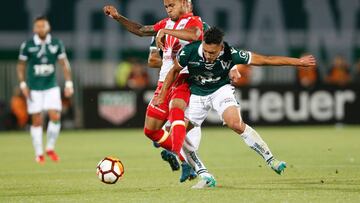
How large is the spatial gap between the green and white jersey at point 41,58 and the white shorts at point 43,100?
79 mm

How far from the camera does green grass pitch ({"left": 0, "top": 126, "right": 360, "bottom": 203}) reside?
8.99 meters

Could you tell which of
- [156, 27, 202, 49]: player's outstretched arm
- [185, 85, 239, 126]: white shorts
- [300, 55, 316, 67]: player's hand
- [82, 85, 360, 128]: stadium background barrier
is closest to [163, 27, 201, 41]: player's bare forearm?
[156, 27, 202, 49]: player's outstretched arm

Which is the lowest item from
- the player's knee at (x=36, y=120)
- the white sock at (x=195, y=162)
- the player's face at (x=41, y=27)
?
the player's knee at (x=36, y=120)

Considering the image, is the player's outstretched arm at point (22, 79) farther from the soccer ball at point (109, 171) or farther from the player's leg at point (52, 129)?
the soccer ball at point (109, 171)

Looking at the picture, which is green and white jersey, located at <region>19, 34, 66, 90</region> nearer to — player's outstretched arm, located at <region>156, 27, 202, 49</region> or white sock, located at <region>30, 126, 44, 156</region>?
white sock, located at <region>30, 126, 44, 156</region>

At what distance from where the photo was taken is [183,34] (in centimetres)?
997

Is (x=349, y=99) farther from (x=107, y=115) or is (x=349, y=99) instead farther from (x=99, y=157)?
(x=99, y=157)

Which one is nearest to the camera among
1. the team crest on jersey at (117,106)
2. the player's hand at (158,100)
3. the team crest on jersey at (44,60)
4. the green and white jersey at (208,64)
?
the green and white jersey at (208,64)

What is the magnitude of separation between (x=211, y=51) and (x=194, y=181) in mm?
1693

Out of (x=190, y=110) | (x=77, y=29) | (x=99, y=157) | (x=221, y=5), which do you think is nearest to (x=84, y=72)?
(x=77, y=29)

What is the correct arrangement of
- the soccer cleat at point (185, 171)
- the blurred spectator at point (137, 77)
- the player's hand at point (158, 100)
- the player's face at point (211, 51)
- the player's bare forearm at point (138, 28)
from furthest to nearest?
the blurred spectator at point (137, 77)
the player's bare forearm at point (138, 28)
the soccer cleat at point (185, 171)
the player's hand at point (158, 100)
the player's face at point (211, 51)

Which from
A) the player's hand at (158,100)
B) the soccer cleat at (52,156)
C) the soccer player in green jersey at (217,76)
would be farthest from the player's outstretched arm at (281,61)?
the soccer cleat at (52,156)

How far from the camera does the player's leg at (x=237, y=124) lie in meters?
9.94

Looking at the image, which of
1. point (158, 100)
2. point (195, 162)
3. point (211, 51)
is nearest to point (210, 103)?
point (158, 100)
